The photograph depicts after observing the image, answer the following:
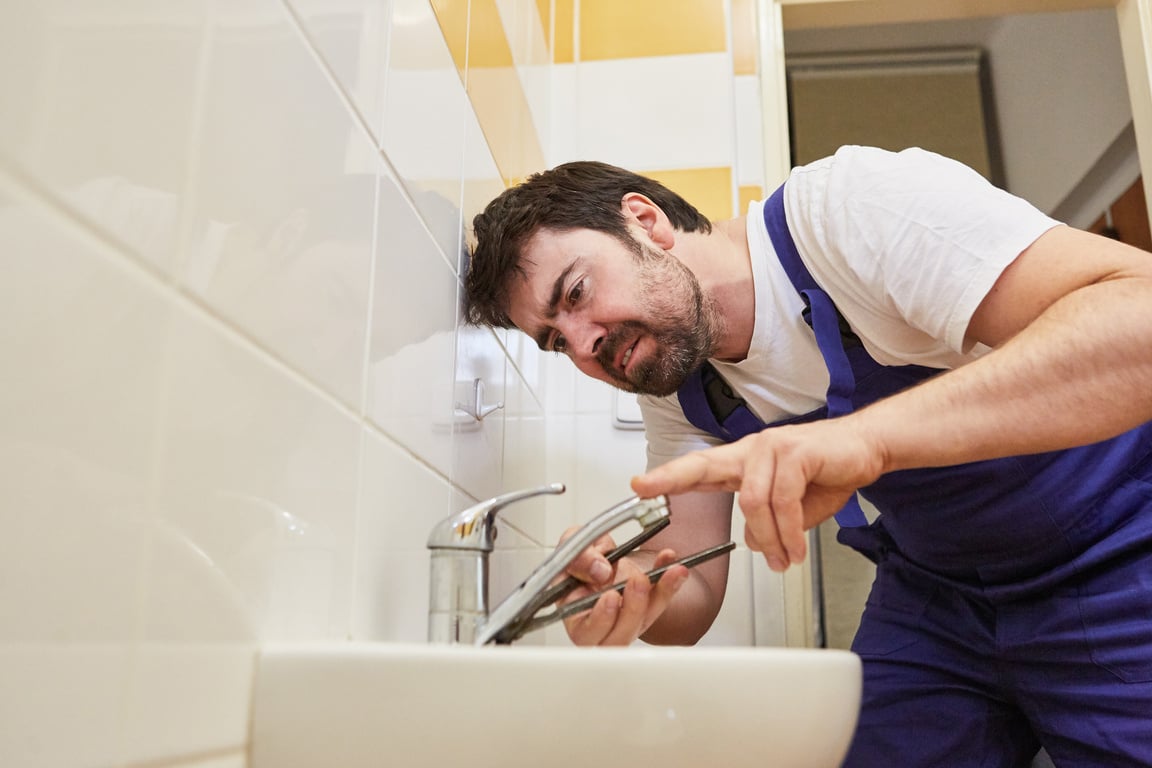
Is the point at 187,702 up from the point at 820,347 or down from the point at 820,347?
down

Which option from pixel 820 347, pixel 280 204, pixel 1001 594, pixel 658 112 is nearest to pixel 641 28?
pixel 658 112

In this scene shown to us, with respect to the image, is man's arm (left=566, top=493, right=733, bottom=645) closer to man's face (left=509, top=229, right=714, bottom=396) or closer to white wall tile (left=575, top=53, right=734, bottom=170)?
man's face (left=509, top=229, right=714, bottom=396)

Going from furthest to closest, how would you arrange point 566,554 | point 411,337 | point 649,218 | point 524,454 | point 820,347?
point 524,454
point 649,218
point 820,347
point 411,337
point 566,554

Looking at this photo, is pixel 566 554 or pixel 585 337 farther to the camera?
pixel 585 337

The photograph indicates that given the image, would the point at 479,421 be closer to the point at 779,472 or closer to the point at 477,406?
the point at 477,406

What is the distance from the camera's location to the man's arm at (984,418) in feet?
2.12

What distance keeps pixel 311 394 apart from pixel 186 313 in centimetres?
15

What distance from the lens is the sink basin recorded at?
46 cm

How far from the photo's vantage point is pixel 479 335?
1060 millimetres

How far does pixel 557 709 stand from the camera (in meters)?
0.46

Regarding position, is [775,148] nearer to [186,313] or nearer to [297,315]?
[297,315]

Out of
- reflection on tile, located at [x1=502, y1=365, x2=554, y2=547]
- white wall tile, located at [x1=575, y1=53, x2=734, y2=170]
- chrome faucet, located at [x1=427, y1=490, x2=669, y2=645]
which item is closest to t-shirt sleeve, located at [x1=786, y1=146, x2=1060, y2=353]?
chrome faucet, located at [x1=427, y1=490, x2=669, y2=645]

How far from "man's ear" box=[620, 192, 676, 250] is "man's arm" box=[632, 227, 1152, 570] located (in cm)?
47

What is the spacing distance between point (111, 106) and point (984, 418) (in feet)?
1.96
